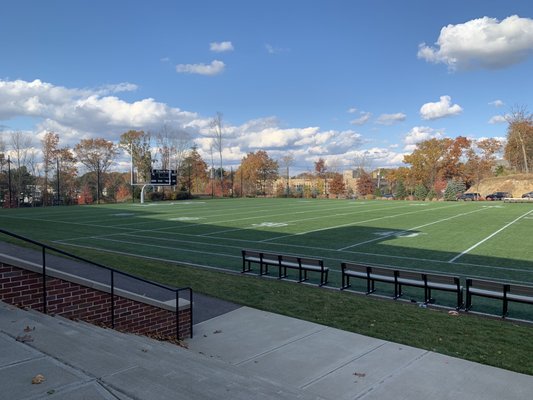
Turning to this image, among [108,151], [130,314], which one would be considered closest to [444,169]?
[108,151]

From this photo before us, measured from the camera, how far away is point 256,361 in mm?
5980

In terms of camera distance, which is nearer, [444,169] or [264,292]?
[264,292]

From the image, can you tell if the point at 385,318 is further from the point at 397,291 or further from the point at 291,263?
the point at 291,263

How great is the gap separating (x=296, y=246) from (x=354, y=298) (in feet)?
31.4

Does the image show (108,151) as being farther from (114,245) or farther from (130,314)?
(130,314)

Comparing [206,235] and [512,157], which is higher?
[512,157]

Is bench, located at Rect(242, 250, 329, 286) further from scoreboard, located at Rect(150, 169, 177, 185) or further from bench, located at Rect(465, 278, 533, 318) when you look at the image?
scoreboard, located at Rect(150, 169, 177, 185)

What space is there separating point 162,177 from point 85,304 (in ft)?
162

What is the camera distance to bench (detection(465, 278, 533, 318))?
28.3ft

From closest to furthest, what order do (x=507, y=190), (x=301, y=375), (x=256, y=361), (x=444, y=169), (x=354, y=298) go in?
(x=301, y=375)
(x=256, y=361)
(x=354, y=298)
(x=507, y=190)
(x=444, y=169)

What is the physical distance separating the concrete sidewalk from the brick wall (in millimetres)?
558

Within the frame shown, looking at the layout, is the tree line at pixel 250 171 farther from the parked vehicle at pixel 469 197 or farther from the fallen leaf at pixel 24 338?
the fallen leaf at pixel 24 338

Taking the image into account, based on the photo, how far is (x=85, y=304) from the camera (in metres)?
6.61

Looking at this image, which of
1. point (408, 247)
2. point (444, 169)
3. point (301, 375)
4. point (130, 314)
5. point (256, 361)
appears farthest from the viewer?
Answer: point (444, 169)
